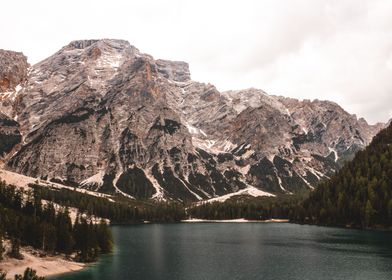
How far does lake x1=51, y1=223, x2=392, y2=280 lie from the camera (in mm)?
111625

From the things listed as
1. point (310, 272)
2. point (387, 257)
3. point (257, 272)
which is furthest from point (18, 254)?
point (387, 257)

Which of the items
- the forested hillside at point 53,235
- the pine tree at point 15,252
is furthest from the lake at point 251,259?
the pine tree at point 15,252

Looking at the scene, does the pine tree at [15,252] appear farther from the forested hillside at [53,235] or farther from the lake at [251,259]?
the lake at [251,259]

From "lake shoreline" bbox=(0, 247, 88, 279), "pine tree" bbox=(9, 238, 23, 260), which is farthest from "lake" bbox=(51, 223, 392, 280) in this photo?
"pine tree" bbox=(9, 238, 23, 260)

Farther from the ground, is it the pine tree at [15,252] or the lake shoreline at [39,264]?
the pine tree at [15,252]

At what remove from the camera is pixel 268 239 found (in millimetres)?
194500

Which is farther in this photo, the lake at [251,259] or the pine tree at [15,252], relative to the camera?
the lake at [251,259]

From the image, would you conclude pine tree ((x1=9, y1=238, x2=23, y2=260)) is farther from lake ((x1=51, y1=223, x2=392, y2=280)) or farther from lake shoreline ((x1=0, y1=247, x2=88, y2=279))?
lake ((x1=51, y1=223, x2=392, y2=280))

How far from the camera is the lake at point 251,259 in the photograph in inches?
4395

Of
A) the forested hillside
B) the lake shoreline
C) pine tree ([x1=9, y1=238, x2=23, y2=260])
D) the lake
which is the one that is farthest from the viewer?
the forested hillside

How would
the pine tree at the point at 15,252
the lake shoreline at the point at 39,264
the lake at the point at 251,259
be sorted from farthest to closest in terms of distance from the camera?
the lake at the point at 251,259 < the pine tree at the point at 15,252 < the lake shoreline at the point at 39,264

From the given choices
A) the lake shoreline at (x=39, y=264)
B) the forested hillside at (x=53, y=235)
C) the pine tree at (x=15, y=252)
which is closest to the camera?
the lake shoreline at (x=39, y=264)

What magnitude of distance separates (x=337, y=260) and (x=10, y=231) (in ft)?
325

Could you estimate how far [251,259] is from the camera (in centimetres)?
13625
